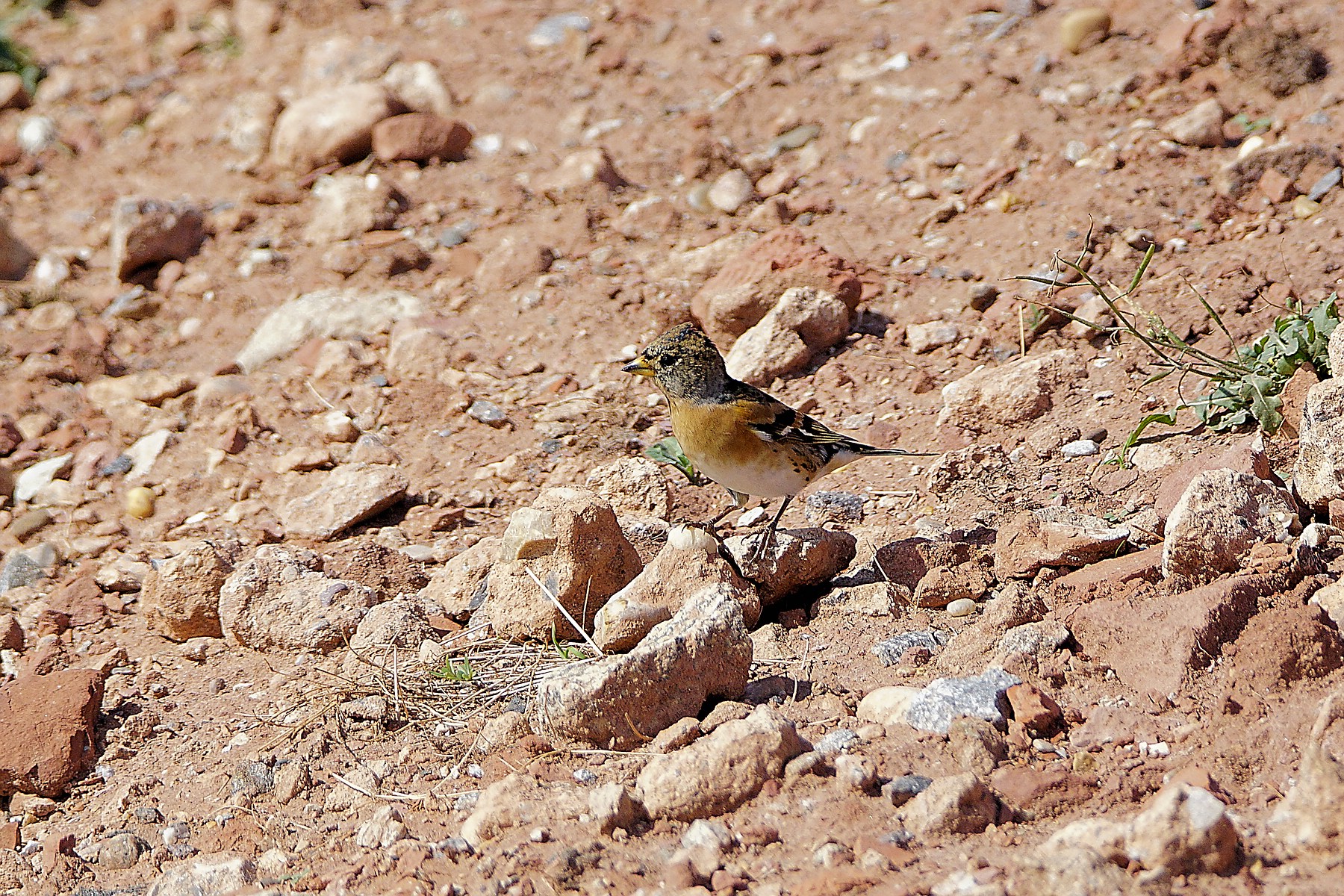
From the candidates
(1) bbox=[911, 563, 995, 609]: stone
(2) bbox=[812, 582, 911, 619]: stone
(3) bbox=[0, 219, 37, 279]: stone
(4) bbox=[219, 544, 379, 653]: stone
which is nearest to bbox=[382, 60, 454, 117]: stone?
(3) bbox=[0, 219, 37, 279]: stone

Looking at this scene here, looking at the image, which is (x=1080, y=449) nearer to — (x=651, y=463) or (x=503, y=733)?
(x=651, y=463)

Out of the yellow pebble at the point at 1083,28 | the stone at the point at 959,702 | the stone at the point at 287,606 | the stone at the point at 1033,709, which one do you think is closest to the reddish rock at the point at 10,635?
the stone at the point at 287,606

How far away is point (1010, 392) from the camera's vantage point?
5949 mm

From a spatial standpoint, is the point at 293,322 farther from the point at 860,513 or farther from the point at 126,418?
the point at 860,513

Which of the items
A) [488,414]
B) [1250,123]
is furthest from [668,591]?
[1250,123]

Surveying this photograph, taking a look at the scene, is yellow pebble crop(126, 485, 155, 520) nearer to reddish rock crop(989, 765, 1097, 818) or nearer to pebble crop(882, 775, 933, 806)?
pebble crop(882, 775, 933, 806)

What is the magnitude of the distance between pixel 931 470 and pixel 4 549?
15.0ft

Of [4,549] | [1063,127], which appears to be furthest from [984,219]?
[4,549]

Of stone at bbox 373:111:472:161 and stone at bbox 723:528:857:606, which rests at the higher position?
stone at bbox 373:111:472:161

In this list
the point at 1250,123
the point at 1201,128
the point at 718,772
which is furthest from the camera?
the point at 1250,123

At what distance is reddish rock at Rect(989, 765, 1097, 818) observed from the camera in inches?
130

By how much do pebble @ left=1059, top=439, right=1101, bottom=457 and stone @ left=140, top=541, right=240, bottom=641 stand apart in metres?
3.62

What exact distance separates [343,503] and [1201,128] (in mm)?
5233

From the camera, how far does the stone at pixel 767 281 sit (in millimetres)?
6914
